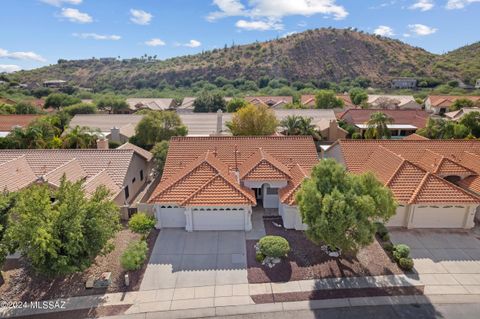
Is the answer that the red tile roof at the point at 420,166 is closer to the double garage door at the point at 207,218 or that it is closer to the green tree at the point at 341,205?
the green tree at the point at 341,205

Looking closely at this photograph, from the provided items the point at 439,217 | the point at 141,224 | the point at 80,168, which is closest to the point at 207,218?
the point at 141,224

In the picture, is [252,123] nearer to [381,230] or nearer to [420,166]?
[420,166]

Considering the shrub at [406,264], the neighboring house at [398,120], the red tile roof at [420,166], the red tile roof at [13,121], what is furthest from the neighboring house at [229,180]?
the red tile roof at [13,121]

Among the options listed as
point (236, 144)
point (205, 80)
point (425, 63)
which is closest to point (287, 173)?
point (236, 144)

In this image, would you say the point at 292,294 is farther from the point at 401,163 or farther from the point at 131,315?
the point at 401,163

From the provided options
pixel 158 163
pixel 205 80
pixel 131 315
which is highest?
pixel 205 80

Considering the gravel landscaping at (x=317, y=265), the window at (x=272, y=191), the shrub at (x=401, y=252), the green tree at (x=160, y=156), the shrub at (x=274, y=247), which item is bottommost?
the gravel landscaping at (x=317, y=265)
